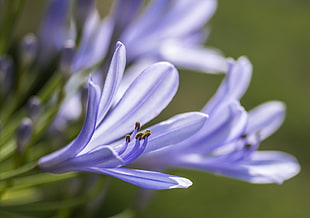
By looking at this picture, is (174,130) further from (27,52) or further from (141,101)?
(27,52)

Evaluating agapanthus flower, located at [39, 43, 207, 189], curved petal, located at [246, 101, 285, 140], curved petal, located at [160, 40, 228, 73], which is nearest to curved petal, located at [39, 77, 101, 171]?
agapanthus flower, located at [39, 43, 207, 189]

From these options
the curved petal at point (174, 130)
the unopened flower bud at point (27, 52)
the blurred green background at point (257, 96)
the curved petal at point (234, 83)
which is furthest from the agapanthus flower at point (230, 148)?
the blurred green background at point (257, 96)

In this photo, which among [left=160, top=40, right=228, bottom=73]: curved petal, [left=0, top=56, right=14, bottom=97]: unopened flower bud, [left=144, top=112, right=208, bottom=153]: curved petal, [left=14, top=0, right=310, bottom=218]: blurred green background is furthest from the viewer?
[left=14, top=0, right=310, bottom=218]: blurred green background

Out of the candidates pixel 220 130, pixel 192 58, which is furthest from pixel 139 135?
pixel 192 58

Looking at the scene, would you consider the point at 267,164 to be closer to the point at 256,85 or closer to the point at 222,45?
the point at 256,85

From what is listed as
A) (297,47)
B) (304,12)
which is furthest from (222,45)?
(304,12)

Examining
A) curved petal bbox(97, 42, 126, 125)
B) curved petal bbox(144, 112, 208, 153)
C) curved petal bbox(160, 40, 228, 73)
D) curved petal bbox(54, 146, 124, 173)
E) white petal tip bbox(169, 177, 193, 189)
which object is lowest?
white petal tip bbox(169, 177, 193, 189)

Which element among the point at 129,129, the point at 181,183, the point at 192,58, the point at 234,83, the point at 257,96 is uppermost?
the point at 257,96

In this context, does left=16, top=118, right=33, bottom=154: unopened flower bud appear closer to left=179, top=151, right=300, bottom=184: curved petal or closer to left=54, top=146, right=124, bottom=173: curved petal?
left=54, top=146, right=124, bottom=173: curved petal
